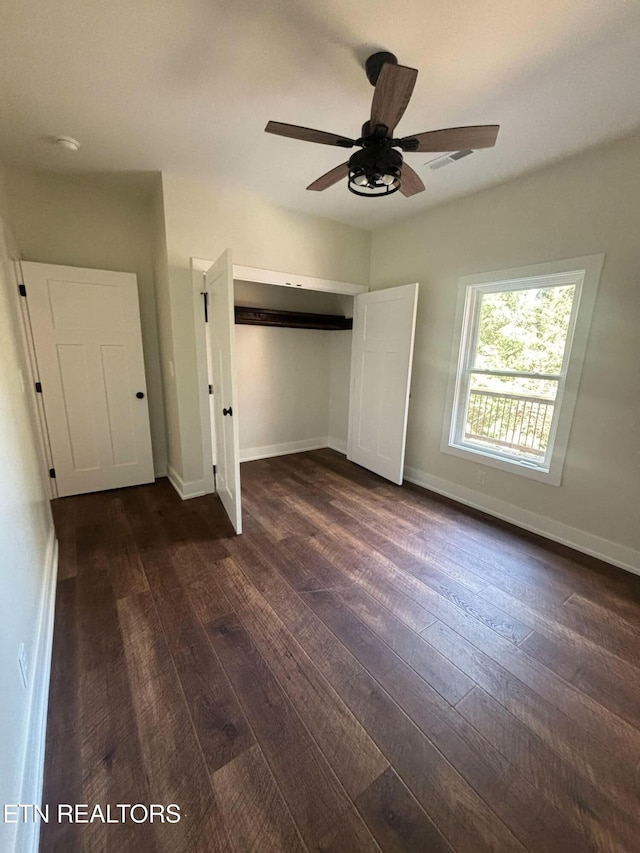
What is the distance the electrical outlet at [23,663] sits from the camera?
1.21 meters

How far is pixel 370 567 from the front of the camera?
231 centimetres

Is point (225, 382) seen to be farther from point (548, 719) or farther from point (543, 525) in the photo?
point (543, 525)

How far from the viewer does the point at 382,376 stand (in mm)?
3744

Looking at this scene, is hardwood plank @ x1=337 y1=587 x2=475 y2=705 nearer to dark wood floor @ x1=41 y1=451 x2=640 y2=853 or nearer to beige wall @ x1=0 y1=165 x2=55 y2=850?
dark wood floor @ x1=41 y1=451 x2=640 y2=853

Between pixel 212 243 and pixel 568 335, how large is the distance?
294 centimetres

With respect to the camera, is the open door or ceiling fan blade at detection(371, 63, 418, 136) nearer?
ceiling fan blade at detection(371, 63, 418, 136)

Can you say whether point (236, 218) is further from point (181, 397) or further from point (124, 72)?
point (181, 397)

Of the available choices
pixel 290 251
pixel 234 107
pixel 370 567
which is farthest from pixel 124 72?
pixel 370 567

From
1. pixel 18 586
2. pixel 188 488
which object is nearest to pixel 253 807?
pixel 18 586

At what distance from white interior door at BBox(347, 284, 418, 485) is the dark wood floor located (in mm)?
1320

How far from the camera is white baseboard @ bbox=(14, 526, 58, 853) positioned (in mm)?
972

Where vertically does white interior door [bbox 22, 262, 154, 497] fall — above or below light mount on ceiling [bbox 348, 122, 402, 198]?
below

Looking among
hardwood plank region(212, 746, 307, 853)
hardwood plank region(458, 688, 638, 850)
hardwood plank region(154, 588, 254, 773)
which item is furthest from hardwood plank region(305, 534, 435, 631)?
hardwood plank region(212, 746, 307, 853)

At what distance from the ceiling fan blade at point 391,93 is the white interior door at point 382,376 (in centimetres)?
187
